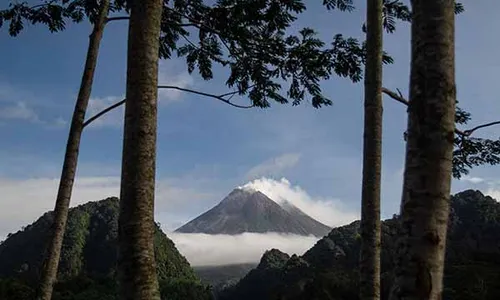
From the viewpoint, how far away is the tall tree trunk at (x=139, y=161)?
3842 mm

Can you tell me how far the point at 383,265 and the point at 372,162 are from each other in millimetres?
43861

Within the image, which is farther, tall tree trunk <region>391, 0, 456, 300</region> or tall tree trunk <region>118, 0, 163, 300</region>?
tall tree trunk <region>118, 0, 163, 300</region>

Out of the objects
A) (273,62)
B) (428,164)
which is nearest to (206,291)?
(273,62)

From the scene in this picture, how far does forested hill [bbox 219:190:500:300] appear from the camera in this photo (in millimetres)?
29078

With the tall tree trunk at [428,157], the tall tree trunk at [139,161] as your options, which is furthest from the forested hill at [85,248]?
the tall tree trunk at [428,157]

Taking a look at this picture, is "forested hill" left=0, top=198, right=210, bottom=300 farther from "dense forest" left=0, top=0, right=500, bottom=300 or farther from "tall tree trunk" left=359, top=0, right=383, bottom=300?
"tall tree trunk" left=359, top=0, right=383, bottom=300

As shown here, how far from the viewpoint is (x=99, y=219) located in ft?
362

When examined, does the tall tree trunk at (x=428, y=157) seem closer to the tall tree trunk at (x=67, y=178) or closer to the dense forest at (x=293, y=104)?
the dense forest at (x=293, y=104)

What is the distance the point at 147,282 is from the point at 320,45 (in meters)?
5.01

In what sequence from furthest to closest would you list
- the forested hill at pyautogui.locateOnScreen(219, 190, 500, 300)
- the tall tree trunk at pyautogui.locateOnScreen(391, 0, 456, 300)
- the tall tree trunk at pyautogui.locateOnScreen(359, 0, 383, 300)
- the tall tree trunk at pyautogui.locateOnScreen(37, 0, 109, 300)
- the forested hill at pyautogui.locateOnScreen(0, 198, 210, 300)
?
the forested hill at pyautogui.locateOnScreen(0, 198, 210, 300)
the forested hill at pyautogui.locateOnScreen(219, 190, 500, 300)
the tall tree trunk at pyautogui.locateOnScreen(37, 0, 109, 300)
the tall tree trunk at pyautogui.locateOnScreen(359, 0, 383, 300)
the tall tree trunk at pyautogui.locateOnScreen(391, 0, 456, 300)

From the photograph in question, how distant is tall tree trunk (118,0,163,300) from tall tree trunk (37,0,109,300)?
3.17m

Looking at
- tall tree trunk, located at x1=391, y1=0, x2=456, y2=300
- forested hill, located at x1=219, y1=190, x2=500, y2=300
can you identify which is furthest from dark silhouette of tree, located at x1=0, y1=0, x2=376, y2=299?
forested hill, located at x1=219, y1=190, x2=500, y2=300

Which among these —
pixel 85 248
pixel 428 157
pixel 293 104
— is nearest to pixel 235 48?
pixel 293 104

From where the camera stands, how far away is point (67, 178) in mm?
7055
